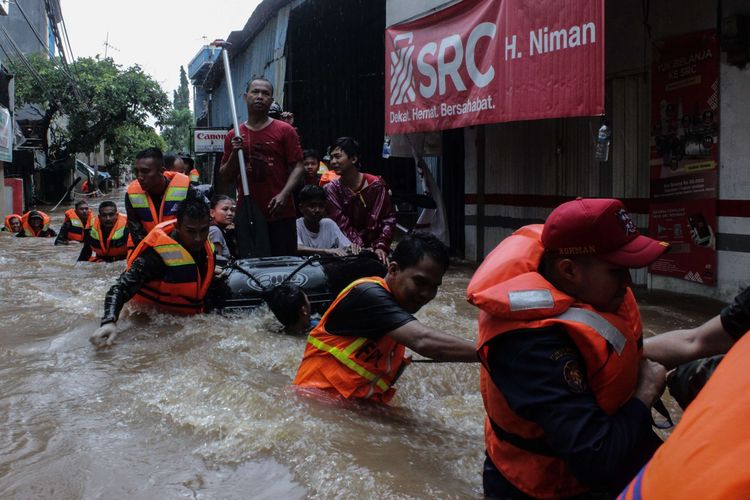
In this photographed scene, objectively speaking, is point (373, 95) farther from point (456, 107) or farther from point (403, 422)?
point (403, 422)

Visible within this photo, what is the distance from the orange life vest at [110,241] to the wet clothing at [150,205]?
A: 11.5 feet

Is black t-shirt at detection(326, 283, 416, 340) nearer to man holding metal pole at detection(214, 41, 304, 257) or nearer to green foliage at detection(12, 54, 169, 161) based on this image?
man holding metal pole at detection(214, 41, 304, 257)

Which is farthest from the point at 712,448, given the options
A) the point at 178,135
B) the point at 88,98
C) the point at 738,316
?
the point at 178,135

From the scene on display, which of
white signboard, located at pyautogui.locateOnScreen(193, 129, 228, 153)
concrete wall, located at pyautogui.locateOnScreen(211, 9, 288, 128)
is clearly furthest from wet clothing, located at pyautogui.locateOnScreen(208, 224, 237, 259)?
white signboard, located at pyautogui.locateOnScreen(193, 129, 228, 153)

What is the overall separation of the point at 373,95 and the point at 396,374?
1166cm

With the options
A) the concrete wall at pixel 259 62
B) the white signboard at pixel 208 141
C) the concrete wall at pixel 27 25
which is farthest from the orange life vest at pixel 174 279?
the concrete wall at pixel 27 25

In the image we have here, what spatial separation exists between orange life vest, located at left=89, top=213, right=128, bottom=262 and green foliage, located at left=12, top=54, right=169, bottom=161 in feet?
74.1

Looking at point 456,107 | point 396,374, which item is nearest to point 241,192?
point 456,107

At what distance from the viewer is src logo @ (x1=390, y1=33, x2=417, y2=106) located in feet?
28.7

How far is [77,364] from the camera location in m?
4.96

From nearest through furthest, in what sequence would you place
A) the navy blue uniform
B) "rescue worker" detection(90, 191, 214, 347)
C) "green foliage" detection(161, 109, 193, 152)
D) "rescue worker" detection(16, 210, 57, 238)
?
the navy blue uniform → "rescue worker" detection(90, 191, 214, 347) → "rescue worker" detection(16, 210, 57, 238) → "green foliage" detection(161, 109, 193, 152)

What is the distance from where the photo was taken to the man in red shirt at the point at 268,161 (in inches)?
245

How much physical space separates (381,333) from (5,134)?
21503mm

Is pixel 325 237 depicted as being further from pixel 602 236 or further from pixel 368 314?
pixel 602 236
